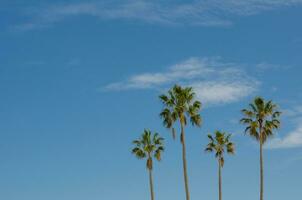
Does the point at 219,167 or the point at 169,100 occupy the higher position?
the point at 169,100

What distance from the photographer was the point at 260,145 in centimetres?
8481

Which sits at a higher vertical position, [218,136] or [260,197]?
[218,136]

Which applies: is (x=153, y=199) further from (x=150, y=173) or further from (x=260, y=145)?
(x=260, y=145)

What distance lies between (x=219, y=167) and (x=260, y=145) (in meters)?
7.82

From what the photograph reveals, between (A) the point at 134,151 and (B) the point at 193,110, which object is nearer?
(B) the point at 193,110

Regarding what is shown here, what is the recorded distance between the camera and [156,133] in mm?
88000

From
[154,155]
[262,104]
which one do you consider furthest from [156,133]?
[262,104]

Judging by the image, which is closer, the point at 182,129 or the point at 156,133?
the point at 182,129

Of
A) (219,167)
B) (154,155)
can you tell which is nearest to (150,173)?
(154,155)

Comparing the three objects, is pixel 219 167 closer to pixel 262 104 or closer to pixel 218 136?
pixel 218 136

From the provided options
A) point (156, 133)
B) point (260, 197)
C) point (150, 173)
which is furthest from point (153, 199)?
point (260, 197)

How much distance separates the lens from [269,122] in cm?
8488

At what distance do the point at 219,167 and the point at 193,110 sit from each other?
1204 cm

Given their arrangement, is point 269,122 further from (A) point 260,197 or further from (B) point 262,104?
(A) point 260,197
